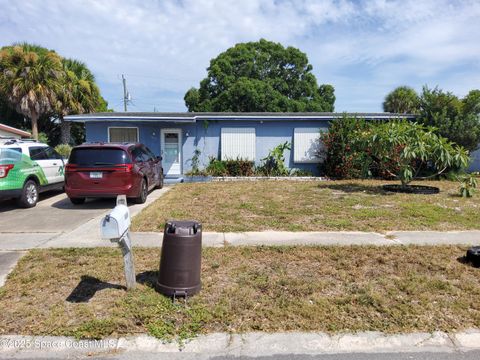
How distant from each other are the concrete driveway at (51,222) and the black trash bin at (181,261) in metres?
2.80

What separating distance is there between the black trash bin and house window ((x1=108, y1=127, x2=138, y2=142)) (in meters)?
12.6

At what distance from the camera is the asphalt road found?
729 centimetres

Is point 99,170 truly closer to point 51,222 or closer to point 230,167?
point 51,222

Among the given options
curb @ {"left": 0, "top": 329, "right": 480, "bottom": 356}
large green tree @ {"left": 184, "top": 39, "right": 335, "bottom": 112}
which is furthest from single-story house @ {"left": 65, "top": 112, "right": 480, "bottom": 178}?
large green tree @ {"left": 184, "top": 39, "right": 335, "bottom": 112}

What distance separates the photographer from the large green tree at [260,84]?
3372 cm

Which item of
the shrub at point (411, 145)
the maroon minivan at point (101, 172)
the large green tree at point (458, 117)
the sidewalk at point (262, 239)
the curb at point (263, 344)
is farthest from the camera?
the large green tree at point (458, 117)

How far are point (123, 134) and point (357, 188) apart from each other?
9881 mm

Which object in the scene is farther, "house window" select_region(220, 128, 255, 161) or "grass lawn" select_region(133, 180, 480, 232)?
"house window" select_region(220, 128, 255, 161)

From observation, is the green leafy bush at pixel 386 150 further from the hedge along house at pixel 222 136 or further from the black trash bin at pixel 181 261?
the black trash bin at pixel 181 261

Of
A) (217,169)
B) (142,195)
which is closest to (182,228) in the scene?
(142,195)

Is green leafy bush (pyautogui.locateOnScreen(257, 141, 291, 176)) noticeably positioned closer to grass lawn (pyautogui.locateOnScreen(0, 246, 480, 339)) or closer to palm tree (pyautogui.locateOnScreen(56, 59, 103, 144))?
grass lawn (pyautogui.locateOnScreen(0, 246, 480, 339))

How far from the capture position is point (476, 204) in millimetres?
9406

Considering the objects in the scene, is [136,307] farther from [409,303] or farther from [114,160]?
[114,160]

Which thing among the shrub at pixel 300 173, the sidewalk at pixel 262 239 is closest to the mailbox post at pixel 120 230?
the sidewalk at pixel 262 239
